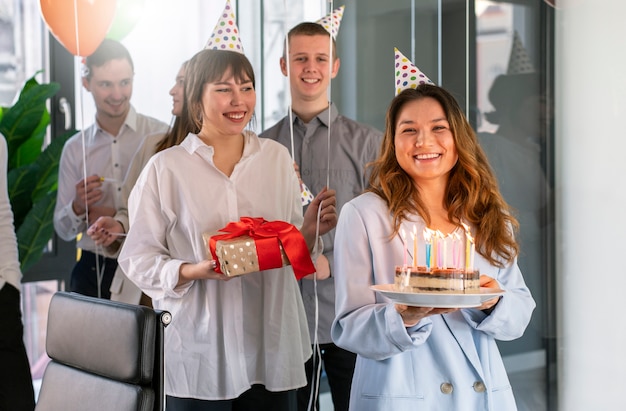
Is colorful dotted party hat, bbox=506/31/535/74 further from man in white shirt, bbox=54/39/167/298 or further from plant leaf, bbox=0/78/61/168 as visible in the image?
plant leaf, bbox=0/78/61/168

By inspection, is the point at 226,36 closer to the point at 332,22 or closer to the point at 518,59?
the point at 332,22

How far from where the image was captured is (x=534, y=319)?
9.00ft

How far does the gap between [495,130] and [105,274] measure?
130cm

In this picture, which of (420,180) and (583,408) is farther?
(583,408)

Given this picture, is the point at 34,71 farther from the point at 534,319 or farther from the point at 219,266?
the point at 534,319

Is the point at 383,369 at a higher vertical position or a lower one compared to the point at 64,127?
lower

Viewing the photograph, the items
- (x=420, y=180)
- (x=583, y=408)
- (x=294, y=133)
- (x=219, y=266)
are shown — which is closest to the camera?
(x=420, y=180)

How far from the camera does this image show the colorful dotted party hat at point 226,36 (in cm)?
237

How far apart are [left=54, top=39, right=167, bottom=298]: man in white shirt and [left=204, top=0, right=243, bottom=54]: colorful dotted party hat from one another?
0.45 m

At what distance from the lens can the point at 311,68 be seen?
2.48 metres

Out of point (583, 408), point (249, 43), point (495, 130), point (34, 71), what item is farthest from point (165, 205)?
point (34, 71)

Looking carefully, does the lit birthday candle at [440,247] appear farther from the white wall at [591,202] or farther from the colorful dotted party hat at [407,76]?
the white wall at [591,202]

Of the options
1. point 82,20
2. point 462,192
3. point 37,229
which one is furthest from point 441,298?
point 37,229

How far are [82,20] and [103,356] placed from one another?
1.53 m
